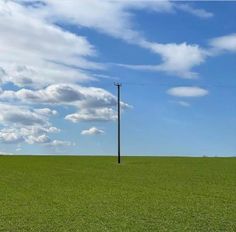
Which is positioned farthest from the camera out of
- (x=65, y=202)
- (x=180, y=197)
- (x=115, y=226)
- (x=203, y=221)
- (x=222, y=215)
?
(x=180, y=197)

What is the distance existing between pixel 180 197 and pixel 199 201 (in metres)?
1.61

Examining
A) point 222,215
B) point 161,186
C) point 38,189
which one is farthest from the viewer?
point 161,186

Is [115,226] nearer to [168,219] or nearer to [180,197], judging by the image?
[168,219]

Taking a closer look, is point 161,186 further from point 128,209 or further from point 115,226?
point 115,226

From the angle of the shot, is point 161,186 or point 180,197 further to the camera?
point 161,186

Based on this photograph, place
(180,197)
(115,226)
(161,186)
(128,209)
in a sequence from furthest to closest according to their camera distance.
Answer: (161,186), (180,197), (128,209), (115,226)

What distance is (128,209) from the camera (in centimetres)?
1766

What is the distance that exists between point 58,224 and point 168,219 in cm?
323

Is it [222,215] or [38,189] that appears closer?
[222,215]

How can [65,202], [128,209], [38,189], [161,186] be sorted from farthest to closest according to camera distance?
[161,186]
[38,189]
[65,202]
[128,209]

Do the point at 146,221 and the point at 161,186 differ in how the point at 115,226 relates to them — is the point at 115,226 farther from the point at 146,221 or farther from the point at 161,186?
the point at 161,186

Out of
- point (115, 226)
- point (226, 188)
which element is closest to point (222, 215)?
point (115, 226)

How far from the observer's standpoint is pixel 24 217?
15930 millimetres

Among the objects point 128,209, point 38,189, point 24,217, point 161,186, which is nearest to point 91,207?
point 128,209
